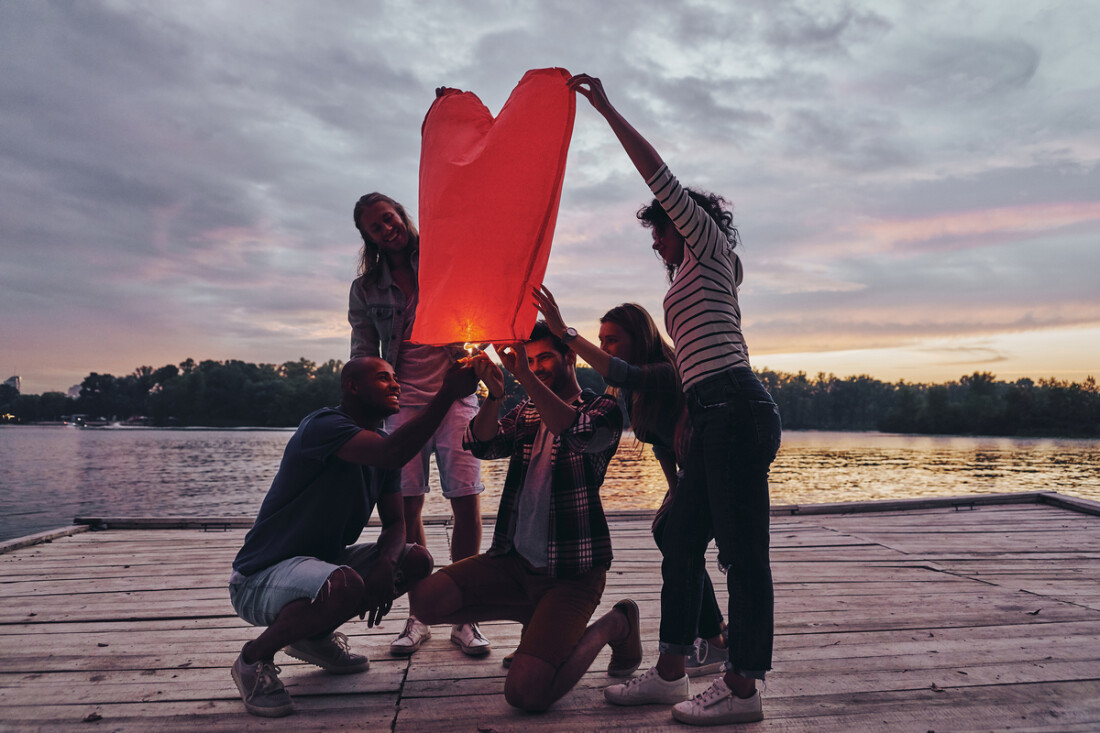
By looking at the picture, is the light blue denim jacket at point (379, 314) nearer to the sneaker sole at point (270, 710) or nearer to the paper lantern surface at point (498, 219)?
the paper lantern surface at point (498, 219)

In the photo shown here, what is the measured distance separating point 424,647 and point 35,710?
1.26 m

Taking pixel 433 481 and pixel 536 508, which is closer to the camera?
pixel 536 508

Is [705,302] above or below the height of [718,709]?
above

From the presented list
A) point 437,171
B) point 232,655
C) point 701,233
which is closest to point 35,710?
point 232,655

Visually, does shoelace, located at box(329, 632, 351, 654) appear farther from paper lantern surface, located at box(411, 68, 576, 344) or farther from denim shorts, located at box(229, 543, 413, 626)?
paper lantern surface, located at box(411, 68, 576, 344)

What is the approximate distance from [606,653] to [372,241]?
1952mm

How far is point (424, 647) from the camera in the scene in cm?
266

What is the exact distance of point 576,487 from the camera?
2.30 meters

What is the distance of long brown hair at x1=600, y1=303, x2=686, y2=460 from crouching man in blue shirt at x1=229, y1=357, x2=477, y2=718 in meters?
0.70

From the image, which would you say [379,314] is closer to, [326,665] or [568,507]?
[568,507]

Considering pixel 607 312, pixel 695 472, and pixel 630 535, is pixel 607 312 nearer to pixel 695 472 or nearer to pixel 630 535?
pixel 695 472

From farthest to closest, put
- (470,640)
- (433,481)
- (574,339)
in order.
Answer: (433,481) → (470,640) → (574,339)

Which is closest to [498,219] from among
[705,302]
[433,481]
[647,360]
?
[705,302]

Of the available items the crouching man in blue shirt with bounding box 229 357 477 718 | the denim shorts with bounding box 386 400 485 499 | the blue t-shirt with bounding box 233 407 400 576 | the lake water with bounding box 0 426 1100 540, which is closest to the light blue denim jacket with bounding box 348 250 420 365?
the denim shorts with bounding box 386 400 485 499
